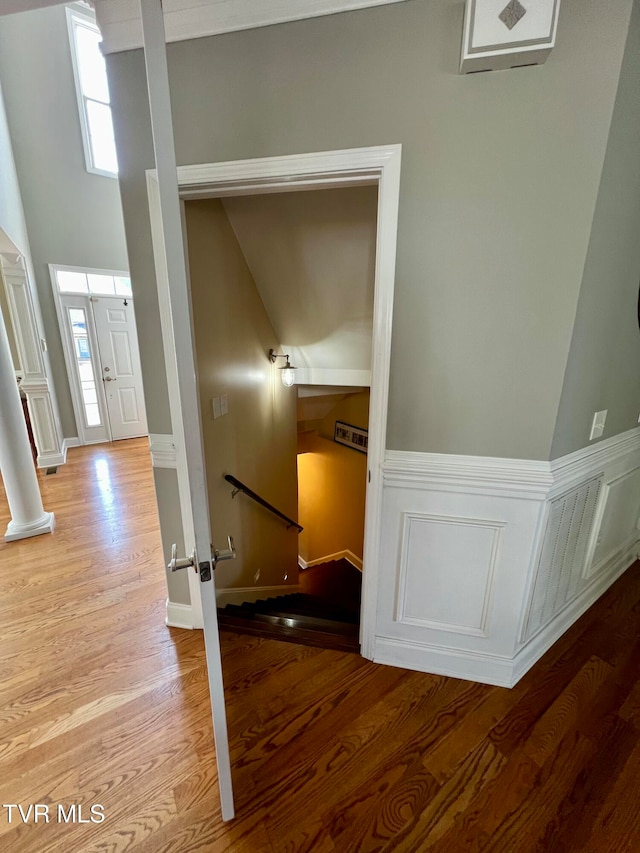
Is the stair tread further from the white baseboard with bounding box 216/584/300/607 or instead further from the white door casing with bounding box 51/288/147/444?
the white door casing with bounding box 51/288/147/444

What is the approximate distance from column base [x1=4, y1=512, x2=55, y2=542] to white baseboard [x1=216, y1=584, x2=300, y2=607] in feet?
5.22

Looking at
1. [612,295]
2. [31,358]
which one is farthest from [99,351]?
[612,295]

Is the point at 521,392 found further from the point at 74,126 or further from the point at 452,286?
the point at 74,126

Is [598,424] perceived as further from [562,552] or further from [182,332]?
[182,332]

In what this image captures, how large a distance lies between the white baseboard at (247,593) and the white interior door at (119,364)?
351 centimetres

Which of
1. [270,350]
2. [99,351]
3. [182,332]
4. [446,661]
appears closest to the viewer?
[182,332]

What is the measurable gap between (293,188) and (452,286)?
70cm

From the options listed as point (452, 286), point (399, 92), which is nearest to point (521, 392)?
point (452, 286)

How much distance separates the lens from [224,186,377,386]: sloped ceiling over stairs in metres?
1.83

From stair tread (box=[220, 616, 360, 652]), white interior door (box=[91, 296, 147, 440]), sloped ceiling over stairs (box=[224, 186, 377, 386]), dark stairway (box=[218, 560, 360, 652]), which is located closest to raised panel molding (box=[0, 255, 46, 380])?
white interior door (box=[91, 296, 147, 440])

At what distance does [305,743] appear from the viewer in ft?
4.41

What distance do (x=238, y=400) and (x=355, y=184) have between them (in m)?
1.39

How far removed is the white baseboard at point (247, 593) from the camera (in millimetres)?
2268

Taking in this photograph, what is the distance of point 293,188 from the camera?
133 cm
